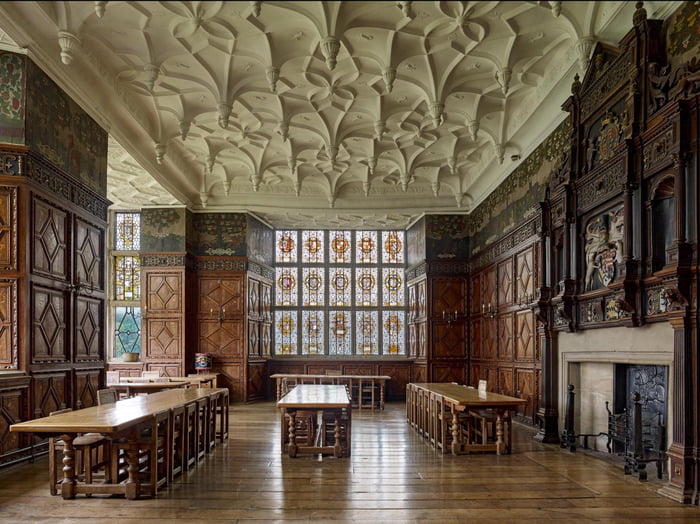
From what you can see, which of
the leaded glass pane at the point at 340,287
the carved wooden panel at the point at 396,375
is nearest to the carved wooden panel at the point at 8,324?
the carved wooden panel at the point at 396,375

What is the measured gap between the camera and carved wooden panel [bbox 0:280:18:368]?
7.82 m

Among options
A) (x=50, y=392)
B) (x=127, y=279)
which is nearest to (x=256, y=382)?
(x=127, y=279)

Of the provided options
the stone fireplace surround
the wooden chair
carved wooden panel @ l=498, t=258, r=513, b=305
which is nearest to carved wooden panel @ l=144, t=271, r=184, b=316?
carved wooden panel @ l=498, t=258, r=513, b=305

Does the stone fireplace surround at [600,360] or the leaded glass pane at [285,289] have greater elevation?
the leaded glass pane at [285,289]

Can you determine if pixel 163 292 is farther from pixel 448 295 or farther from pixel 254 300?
pixel 448 295

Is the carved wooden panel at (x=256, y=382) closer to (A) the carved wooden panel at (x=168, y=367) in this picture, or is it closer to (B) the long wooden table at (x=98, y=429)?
(A) the carved wooden panel at (x=168, y=367)

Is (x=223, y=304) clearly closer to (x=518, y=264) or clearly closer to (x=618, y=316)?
(x=518, y=264)

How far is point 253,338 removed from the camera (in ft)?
56.7

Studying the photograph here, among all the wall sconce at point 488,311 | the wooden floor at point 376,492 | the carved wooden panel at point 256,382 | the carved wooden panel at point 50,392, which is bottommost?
the carved wooden panel at point 256,382

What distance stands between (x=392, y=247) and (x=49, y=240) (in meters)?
12.3

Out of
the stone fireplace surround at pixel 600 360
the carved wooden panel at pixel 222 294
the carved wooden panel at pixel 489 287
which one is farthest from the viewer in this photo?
the carved wooden panel at pixel 222 294

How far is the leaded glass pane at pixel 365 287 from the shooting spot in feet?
64.0

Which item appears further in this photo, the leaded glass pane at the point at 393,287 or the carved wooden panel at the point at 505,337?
the leaded glass pane at the point at 393,287

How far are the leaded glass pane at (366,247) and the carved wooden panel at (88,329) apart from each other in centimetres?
1015
